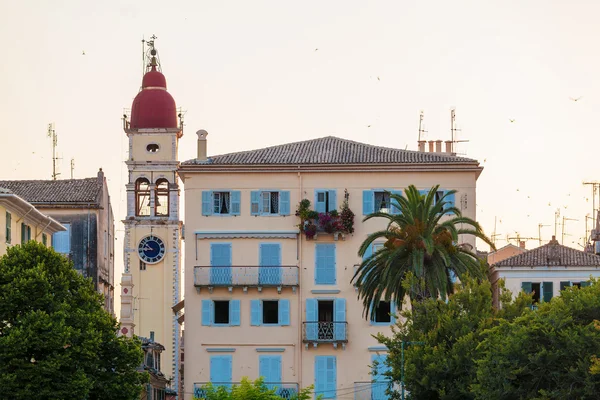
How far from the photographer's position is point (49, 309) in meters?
77.0

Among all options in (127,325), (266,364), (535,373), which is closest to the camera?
(535,373)

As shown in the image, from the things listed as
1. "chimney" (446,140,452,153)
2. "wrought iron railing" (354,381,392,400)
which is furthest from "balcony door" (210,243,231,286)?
"chimney" (446,140,452,153)

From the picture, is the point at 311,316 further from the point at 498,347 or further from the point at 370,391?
the point at 498,347

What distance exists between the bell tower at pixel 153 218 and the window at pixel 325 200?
3904cm

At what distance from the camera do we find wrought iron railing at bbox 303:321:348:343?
100000 mm

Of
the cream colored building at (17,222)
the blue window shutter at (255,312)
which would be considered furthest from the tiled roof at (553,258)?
the cream colored building at (17,222)

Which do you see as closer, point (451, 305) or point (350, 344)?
point (451, 305)

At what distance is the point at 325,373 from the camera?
99812 millimetres

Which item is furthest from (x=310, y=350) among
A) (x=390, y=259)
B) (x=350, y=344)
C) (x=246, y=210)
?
(x=390, y=259)

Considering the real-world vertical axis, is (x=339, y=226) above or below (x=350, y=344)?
above

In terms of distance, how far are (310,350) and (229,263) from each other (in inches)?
280

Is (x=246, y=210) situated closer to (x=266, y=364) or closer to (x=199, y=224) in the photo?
(x=199, y=224)

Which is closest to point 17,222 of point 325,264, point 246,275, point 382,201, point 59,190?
point 246,275

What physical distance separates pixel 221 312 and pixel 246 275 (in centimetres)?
265
